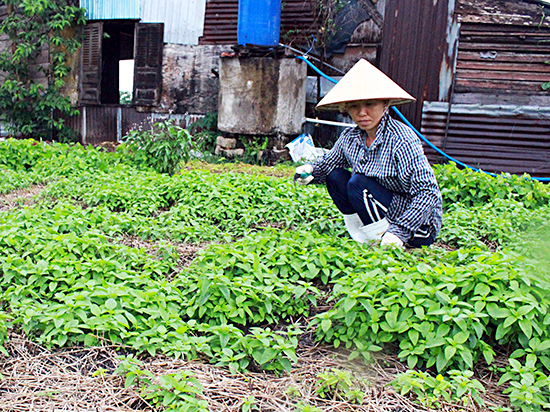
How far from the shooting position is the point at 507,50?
7688mm

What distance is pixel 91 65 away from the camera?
10.6 m

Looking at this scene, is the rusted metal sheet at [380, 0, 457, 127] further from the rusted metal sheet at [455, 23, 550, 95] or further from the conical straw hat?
the conical straw hat

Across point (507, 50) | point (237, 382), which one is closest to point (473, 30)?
point (507, 50)

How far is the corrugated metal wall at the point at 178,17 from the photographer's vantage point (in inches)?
380

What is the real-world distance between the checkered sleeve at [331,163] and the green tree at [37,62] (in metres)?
8.01

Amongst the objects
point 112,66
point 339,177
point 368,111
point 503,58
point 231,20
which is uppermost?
point 231,20

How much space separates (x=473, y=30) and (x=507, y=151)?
187 centimetres

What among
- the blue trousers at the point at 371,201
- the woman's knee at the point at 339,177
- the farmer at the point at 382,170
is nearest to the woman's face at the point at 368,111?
the farmer at the point at 382,170

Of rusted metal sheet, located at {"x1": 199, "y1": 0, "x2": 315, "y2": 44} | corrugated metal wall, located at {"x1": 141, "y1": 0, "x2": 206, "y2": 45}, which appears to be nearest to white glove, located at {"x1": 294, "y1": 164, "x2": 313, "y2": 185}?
rusted metal sheet, located at {"x1": 199, "y1": 0, "x2": 315, "y2": 44}

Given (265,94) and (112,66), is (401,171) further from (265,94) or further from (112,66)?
(112,66)

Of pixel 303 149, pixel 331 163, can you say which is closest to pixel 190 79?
pixel 303 149

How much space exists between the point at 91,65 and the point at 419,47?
653 cm

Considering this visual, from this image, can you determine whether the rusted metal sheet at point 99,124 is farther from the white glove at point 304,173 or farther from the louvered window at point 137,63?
the white glove at point 304,173

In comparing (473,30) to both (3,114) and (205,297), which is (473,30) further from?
(3,114)
